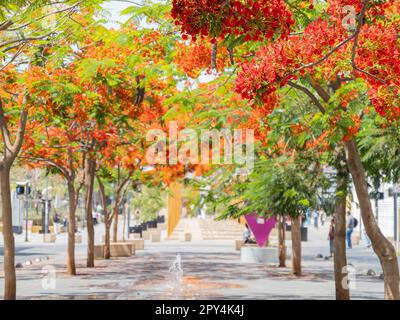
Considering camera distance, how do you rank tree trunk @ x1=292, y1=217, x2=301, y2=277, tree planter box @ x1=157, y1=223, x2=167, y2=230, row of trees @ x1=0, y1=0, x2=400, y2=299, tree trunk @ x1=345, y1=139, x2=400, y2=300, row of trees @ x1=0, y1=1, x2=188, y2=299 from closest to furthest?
row of trees @ x1=0, y1=0, x2=400, y2=299, tree trunk @ x1=345, y1=139, x2=400, y2=300, row of trees @ x1=0, y1=1, x2=188, y2=299, tree trunk @ x1=292, y1=217, x2=301, y2=277, tree planter box @ x1=157, y1=223, x2=167, y2=230

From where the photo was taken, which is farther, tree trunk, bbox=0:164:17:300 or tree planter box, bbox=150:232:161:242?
tree planter box, bbox=150:232:161:242

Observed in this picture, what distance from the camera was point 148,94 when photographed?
21.6 m

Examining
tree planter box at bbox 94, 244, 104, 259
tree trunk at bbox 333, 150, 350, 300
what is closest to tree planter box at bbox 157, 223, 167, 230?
tree planter box at bbox 94, 244, 104, 259

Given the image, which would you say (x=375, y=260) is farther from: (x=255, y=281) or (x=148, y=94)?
(x=148, y=94)

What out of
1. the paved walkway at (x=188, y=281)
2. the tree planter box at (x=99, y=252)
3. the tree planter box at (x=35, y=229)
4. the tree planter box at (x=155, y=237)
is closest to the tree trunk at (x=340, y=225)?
the paved walkway at (x=188, y=281)

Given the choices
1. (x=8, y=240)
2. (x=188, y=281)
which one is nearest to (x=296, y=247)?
(x=188, y=281)

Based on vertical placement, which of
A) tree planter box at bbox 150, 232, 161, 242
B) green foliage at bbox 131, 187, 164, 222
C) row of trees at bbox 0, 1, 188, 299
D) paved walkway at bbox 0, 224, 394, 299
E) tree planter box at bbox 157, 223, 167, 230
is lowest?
paved walkway at bbox 0, 224, 394, 299

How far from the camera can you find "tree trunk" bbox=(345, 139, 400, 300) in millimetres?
12539

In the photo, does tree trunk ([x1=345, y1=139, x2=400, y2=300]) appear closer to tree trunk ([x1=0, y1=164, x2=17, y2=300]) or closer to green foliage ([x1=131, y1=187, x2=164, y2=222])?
tree trunk ([x1=0, y1=164, x2=17, y2=300])

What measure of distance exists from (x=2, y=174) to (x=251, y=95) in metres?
7.10

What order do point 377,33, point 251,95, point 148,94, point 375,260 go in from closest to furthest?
point 251,95 < point 377,33 < point 148,94 < point 375,260

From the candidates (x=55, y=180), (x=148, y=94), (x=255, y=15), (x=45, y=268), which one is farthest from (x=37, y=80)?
(x=55, y=180)

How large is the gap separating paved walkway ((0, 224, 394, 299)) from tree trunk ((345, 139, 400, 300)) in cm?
572

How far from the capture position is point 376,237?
12.8m
